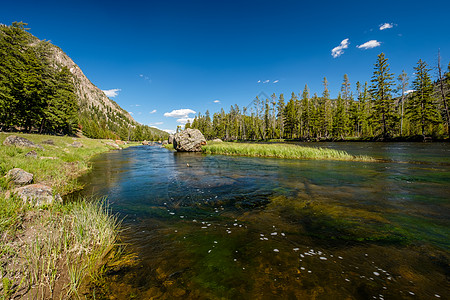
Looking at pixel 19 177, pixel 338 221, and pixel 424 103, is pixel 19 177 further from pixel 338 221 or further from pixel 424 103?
pixel 424 103

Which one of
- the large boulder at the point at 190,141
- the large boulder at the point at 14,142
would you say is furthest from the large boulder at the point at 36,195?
the large boulder at the point at 190,141

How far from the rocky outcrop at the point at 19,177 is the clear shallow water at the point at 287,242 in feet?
8.07

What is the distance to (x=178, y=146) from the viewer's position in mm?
39000

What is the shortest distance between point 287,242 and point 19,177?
38.6 feet

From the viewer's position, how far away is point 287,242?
16.4ft

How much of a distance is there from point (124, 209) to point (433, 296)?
8.98 m

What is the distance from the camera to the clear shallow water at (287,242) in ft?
11.2

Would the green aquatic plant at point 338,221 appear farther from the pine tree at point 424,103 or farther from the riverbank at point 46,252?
the pine tree at point 424,103

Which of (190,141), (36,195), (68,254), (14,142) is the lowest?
(68,254)

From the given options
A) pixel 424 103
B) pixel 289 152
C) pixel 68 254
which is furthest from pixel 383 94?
pixel 68 254

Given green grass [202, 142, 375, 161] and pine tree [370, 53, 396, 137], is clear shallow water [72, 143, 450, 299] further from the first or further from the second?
pine tree [370, 53, 396, 137]

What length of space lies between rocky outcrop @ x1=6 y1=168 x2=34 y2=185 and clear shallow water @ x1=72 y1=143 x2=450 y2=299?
2.46 metres

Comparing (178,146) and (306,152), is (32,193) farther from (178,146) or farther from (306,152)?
(178,146)

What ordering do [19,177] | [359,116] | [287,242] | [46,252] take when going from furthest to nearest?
[359,116] → [19,177] → [287,242] → [46,252]
